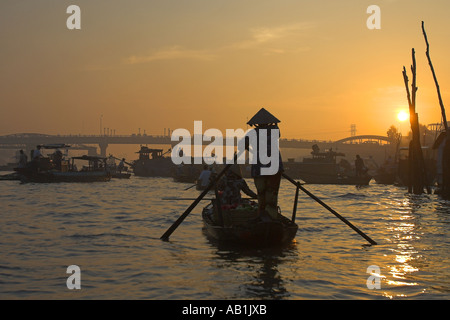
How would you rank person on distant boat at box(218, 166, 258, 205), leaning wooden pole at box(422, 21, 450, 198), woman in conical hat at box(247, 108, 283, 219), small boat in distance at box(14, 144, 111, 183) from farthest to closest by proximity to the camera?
small boat in distance at box(14, 144, 111, 183)
leaning wooden pole at box(422, 21, 450, 198)
person on distant boat at box(218, 166, 258, 205)
woman in conical hat at box(247, 108, 283, 219)

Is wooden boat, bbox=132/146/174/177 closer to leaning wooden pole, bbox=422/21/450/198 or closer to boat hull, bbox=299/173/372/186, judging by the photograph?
boat hull, bbox=299/173/372/186

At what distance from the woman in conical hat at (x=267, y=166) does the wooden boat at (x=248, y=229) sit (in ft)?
1.04

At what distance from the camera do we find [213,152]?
242 feet

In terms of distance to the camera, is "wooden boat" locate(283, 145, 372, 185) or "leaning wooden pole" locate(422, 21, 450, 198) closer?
"leaning wooden pole" locate(422, 21, 450, 198)

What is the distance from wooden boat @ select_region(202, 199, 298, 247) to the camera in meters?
12.5

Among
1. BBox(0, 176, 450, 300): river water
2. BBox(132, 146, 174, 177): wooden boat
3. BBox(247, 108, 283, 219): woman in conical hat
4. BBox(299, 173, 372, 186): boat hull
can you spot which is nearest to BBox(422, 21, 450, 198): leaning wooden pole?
BBox(0, 176, 450, 300): river water

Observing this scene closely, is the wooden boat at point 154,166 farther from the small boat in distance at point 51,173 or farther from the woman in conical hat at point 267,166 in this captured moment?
the woman in conical hat at point 267,166

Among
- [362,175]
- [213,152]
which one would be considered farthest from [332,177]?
[213,152]

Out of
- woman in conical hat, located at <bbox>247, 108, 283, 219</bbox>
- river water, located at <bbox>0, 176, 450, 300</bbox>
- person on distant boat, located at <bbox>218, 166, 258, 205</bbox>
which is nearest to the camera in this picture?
river water, located at <bbox>0, 176, 450, 300</bbox>

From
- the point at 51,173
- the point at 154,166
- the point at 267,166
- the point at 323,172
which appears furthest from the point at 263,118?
the point at 154,166

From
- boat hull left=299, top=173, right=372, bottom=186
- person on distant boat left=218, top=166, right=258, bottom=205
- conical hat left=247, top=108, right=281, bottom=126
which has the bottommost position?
boat hull left=299, top=173, right=372, bottom=186

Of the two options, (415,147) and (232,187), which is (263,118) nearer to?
(232,187)

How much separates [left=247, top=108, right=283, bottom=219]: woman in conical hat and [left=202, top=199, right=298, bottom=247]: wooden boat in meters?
0.32

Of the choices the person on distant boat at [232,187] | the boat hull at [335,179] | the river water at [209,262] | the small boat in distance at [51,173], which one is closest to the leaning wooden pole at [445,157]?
the river water at [209,262]
